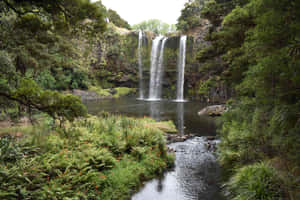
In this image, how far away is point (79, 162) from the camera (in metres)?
5.93

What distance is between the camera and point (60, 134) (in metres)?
7.18

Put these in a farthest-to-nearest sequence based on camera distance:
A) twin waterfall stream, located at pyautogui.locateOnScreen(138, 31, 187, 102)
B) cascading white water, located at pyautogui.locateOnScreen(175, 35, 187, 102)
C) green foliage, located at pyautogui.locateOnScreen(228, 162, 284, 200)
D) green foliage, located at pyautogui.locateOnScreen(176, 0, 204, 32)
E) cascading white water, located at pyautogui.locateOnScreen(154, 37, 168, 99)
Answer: cascading white water, located at pyautogui.locateOnScreen(154, 37, 168, 99) < green foliage, located at pyautogui.locateOnScreen(176, 0, 204, 32) < twin waterfall stream, located at pyautogui.locateOnScreen(138, 31, 187, 102) < cascading white water, located at pyautogui.locateOnScreen(175, 35, 187, 102) < green foliage, located at pyautogui.locateOnScreen(228, 162, 284, 200)

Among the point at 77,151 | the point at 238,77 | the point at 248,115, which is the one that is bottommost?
the point at 77,151

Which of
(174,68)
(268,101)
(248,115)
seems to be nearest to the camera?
(268,101)

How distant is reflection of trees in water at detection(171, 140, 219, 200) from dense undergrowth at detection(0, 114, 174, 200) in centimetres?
81

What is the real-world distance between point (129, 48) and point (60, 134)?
130 feet

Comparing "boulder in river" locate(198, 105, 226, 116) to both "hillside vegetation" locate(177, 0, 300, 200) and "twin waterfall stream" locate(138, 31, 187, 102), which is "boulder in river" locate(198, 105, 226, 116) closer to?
"hillside vegetation" locate(177, 0, 300, 200)

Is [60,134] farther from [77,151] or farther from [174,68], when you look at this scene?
[174,68]

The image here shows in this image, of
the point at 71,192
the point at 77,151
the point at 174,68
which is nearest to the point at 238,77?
the point at 77,151

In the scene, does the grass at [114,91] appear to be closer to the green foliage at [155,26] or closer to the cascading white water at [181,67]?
the cascading white water at [181,67]

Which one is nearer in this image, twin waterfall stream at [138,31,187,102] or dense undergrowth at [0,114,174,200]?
dense undergrowth at [0,114,174,200]

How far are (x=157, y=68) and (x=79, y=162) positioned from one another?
35.4m

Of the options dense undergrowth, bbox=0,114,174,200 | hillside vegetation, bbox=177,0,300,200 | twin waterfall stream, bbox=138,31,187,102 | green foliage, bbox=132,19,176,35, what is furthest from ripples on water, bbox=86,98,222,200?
green foliage, bbox=132,19,176,35

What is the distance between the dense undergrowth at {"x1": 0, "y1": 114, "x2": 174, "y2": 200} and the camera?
4.69m
